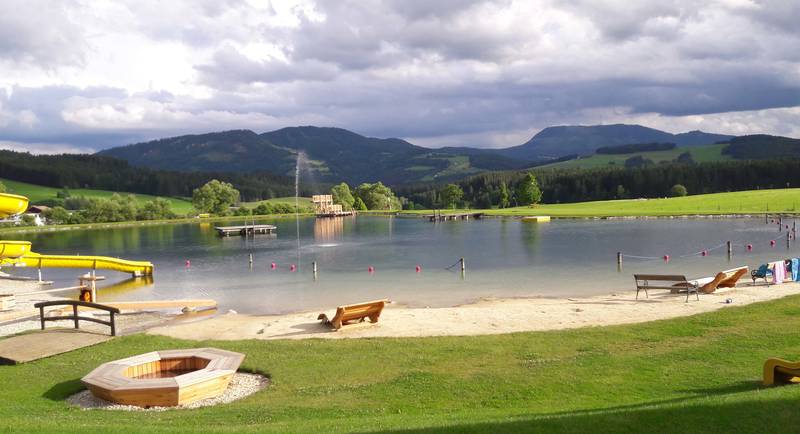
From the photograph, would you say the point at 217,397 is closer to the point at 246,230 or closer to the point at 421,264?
the point at 421,264

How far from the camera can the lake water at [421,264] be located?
34.2 m

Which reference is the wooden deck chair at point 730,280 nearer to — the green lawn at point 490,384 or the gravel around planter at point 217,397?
the green lawn at point 490,384

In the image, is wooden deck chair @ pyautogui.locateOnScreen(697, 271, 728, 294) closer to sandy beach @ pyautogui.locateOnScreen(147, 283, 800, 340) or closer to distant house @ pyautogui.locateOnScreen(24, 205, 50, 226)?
sandy beach @ pyautogui.locateOnScreen(147, 283, 800, 340)

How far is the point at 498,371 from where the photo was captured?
13859 mm

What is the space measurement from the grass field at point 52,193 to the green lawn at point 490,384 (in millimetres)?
161380

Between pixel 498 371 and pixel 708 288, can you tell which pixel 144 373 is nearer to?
pixel 498 371

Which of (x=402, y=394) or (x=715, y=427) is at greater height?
(x=715, y=427)

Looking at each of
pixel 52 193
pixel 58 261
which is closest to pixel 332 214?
pixel 52 193

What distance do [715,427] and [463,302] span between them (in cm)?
2189

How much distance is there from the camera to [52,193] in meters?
182

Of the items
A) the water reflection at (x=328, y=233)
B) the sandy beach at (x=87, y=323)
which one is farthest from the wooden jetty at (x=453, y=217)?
the sandy beach at (x=87, y=323)

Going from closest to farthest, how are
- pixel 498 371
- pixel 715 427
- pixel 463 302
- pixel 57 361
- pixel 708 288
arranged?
pixel 715 427, pixel 498 371, pixel 57 361, pixel 708 288, pixel 463 302

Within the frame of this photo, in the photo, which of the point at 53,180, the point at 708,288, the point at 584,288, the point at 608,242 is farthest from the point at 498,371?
the point at 53,180

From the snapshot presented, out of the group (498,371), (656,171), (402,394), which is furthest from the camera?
(656,171)
